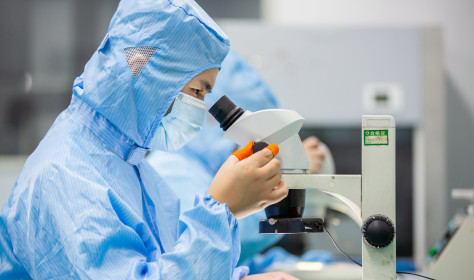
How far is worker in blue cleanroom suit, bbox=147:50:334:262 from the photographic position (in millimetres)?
1573

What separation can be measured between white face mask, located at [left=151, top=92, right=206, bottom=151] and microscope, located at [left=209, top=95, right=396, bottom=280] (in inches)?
5.0

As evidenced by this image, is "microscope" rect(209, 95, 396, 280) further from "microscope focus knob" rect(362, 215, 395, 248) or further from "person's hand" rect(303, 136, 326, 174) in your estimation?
"person's hand" rect(303, 136, 326, 174)

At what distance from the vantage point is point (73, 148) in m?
0.92

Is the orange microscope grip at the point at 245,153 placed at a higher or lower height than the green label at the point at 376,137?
lower

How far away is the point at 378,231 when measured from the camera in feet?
3.02

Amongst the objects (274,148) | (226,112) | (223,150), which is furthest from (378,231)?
(223,150)

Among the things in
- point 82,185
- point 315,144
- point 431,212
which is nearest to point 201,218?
point 82,185

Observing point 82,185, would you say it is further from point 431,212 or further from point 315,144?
point 431,212

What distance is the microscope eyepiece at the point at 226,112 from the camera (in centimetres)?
97

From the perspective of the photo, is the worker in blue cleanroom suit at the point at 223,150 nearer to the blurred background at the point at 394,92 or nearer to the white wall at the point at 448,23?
the blurred background at the point at 394,92

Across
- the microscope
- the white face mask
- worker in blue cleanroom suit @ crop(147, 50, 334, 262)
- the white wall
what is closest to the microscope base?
the microscope

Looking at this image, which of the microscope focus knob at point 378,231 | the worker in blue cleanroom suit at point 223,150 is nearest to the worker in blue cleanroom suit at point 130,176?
the microscope focus knob at point 378,231

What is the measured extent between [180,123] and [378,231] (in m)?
0.42

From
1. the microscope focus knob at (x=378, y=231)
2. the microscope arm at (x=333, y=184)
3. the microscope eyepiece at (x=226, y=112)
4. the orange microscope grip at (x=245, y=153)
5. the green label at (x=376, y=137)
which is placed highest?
the microscope eyepiece at (x=226, y=112)
